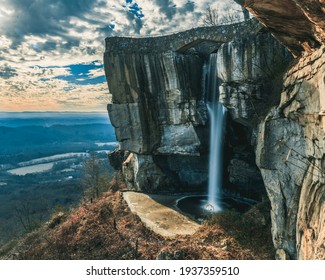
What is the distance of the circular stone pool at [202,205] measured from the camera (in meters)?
22.7

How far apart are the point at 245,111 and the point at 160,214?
384 inches

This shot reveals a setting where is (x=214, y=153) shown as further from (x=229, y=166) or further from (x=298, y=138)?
(x=298, y=138)

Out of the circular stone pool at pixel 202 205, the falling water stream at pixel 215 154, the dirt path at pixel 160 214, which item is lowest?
the circular stone pool at pixel 202 205

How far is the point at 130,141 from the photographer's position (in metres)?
28.8

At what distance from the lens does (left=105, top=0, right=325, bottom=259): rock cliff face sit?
1064 cm

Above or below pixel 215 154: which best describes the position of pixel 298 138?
above

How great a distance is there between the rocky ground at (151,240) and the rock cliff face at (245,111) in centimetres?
267

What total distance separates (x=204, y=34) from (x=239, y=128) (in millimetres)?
8576

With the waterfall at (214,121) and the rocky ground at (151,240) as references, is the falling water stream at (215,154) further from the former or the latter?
the rocky ground at (151,240)

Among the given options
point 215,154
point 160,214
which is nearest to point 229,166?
point 215,154

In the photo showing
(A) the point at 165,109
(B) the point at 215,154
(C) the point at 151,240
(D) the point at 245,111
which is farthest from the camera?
(A) the point at 165,109

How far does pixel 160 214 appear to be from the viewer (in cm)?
2189

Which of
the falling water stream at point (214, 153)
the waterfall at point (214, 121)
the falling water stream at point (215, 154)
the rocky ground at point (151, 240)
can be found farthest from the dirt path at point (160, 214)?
the waterfall at point (214, 121)

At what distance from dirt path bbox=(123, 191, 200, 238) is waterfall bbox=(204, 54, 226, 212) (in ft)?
13.3
